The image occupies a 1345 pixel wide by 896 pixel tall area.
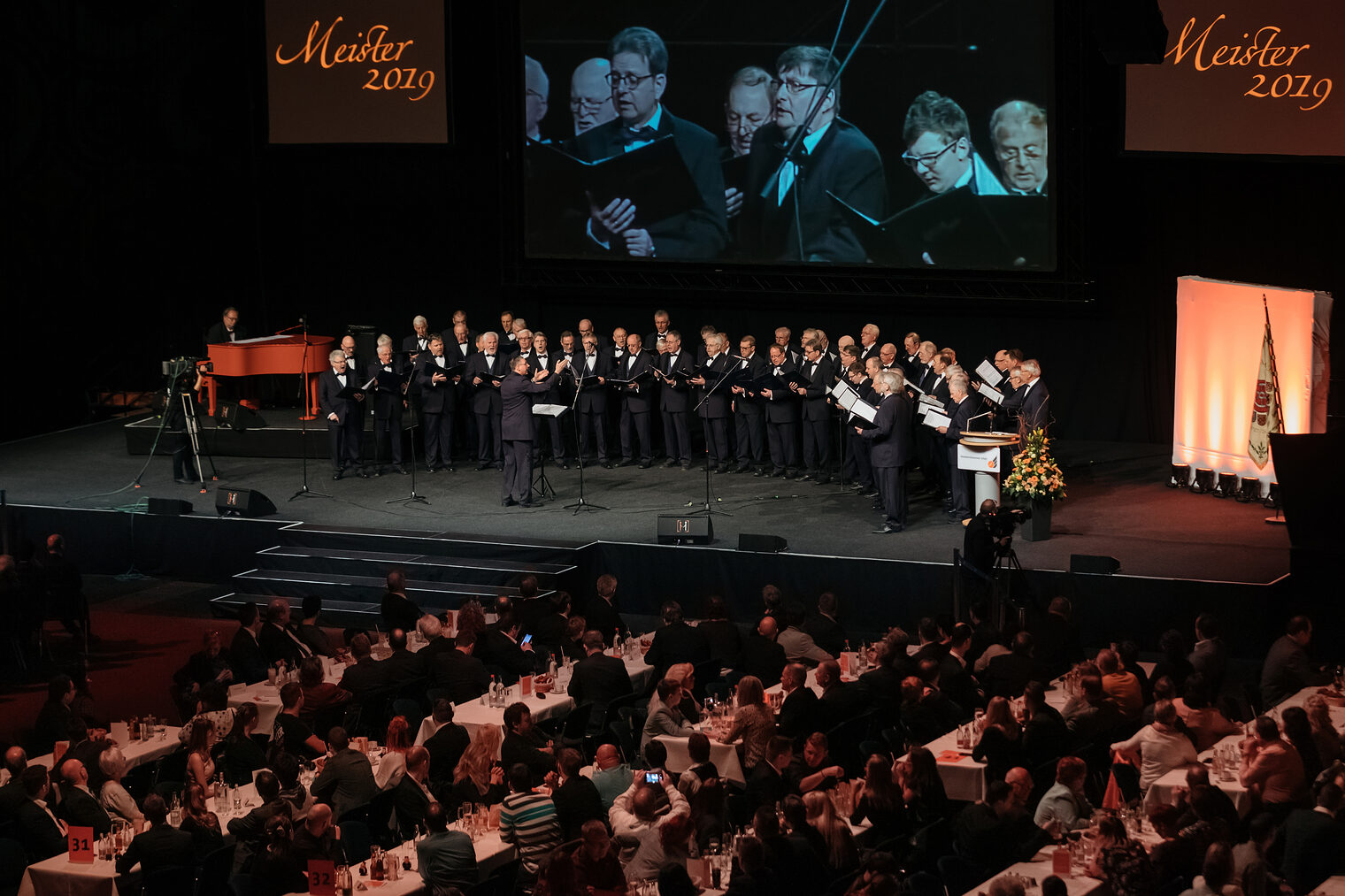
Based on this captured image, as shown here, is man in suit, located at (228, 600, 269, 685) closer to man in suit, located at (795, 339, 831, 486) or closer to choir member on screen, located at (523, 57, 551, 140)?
man in suit, located at (795, 339, 831, 486)

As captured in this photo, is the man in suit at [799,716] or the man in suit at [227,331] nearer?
the man in suit at [799,716]

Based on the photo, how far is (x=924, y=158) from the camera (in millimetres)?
20594

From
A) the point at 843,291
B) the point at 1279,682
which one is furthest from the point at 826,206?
the point at 1279,682

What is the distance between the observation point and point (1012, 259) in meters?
20.4

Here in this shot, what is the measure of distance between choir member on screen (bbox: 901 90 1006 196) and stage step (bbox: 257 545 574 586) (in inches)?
283

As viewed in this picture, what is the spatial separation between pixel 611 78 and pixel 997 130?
501cm

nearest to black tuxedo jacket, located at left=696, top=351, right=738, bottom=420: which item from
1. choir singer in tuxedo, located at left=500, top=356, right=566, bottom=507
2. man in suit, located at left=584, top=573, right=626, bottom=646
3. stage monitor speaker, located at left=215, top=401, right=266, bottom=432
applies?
choir singer in tuxedo, located at left=500, top=356, right=566, bottom=507

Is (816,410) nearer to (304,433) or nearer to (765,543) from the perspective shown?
(765,543)

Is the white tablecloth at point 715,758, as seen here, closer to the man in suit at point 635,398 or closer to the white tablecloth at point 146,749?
the white tablecloth at point 146,749

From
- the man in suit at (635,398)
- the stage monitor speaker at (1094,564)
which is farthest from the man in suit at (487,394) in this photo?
the stage monitor speaker at (1094,564)

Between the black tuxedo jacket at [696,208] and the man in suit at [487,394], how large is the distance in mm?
2671

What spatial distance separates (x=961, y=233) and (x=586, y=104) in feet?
17.0

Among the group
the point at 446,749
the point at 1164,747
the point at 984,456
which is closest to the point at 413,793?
the point at 446,749

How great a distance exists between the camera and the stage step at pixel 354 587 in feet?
54.5
